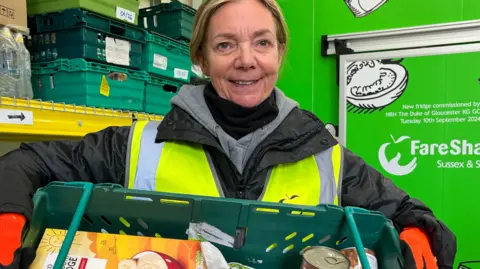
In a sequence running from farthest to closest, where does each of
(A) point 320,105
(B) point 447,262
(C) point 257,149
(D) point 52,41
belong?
(A) point 320,105, (D) point 52,41, (C) point 257,149, (B) point 447,262

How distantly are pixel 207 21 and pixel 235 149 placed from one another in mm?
406

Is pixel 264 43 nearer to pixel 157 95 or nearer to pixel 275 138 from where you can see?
pixel 275 138

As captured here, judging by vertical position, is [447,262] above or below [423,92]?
below

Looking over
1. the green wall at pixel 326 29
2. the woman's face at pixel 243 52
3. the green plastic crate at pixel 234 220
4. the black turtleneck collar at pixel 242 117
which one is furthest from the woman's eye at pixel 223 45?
the green wall at pixel 326 29

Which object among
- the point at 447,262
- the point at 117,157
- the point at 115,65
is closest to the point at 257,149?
the point at 117,157

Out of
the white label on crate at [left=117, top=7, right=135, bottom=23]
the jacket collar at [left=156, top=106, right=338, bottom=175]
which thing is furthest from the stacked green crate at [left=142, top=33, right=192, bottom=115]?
the jacket collar at [left=156, top=106, right=338, bottom=175]

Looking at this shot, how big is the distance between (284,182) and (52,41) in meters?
1.25

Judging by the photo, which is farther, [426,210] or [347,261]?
[426,210]

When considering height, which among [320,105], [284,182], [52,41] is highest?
[52,41]

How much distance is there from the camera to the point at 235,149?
1103 mm

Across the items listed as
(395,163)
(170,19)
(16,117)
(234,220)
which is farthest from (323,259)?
(395,163)

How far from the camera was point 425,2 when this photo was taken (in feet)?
8.43

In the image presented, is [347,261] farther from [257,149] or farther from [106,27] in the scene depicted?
[106,27]

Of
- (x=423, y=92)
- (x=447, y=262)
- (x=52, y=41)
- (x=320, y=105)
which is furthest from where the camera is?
(x=320, y=105)
